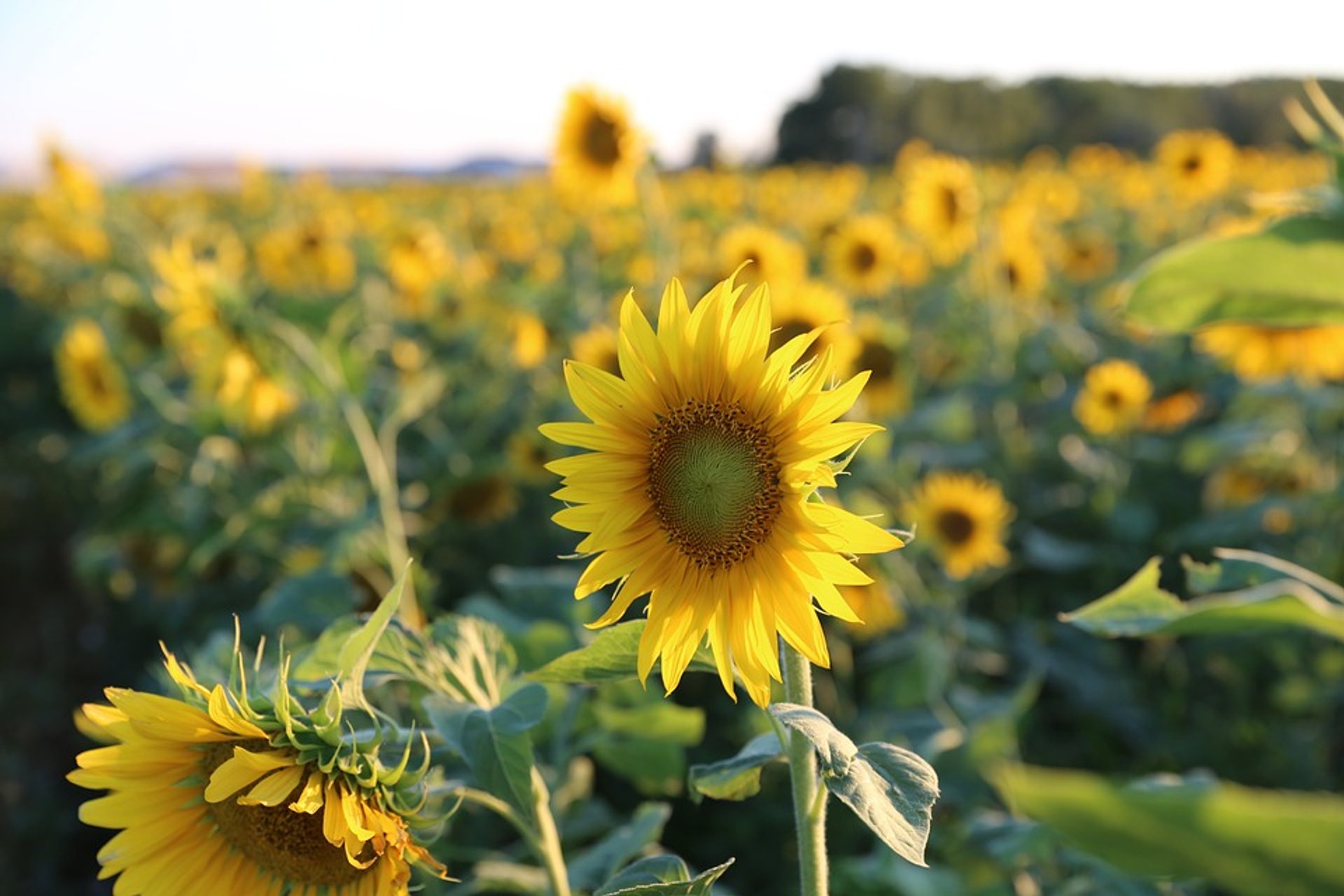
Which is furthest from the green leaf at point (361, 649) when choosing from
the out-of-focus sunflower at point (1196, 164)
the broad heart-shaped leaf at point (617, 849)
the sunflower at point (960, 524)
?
the out-of-focus sunflower at point (1196, 164)

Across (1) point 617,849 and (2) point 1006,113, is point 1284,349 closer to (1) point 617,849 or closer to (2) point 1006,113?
(1) point 617,849

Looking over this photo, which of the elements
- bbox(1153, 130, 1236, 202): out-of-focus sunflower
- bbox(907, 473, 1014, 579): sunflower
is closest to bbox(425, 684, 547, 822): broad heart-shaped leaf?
bbox(907, 473, 1014, 579): sunflower

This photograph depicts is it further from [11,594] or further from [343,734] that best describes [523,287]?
[343,734]

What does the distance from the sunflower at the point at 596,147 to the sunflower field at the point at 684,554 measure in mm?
24

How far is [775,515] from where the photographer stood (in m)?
1.03

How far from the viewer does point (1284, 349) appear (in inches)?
136

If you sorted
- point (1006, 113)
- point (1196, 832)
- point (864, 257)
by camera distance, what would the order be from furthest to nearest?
point (1006, 113)
point (864, 257)
point (1196, 832)

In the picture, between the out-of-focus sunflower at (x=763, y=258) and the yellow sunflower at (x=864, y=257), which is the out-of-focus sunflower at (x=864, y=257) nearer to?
the yellow sunflower at (x=864, y=257)

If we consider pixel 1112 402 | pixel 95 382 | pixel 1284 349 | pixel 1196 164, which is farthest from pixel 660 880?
pixel 1196 164

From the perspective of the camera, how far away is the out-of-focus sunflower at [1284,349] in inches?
135

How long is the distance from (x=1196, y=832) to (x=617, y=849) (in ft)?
3.07

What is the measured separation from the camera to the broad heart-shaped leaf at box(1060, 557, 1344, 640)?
0.66m

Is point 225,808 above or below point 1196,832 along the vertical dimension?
Answer: below

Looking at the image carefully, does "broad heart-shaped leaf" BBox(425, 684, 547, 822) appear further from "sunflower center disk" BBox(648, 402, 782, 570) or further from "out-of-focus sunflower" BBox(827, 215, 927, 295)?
"out-of-focus sunflower" BBox(827, 215, 927, 295)
